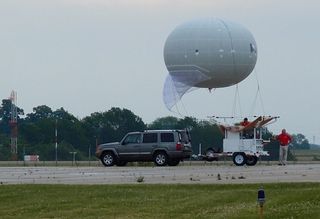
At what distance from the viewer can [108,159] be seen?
45375 mm

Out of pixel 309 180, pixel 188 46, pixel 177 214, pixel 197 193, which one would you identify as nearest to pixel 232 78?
pixel 188 46

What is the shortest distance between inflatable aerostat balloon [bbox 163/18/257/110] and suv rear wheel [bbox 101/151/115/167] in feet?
21.3

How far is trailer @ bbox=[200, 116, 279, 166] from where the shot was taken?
4525 centimetres

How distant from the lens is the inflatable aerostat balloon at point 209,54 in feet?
160

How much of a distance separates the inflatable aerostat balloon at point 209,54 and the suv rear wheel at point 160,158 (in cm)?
617

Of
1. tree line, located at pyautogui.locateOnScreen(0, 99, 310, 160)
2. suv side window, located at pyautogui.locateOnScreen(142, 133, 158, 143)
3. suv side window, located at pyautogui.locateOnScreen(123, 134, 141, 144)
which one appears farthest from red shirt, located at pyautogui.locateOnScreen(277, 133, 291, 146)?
tree line, located at pyautogui.locateOnScreen(0, 99, 310, 160)

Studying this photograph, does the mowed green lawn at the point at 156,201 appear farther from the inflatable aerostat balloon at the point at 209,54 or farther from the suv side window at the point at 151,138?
the inflatable aerostat balloon at the point at 209,54

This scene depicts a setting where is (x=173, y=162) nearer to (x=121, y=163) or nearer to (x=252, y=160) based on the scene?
(x=121, y=163)

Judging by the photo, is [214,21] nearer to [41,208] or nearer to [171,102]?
[171,102]

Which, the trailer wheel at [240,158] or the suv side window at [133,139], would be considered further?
the trailer wheel at [240,158]

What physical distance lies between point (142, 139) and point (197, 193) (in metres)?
21.7

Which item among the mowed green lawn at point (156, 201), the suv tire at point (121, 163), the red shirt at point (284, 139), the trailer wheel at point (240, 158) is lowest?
the mowed green lawn at point (156, 201)

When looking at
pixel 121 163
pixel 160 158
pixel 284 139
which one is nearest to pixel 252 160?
pixel 284 139

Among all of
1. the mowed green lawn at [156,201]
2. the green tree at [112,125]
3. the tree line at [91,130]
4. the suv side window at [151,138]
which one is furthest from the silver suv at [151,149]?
the green tree at [112,125]
